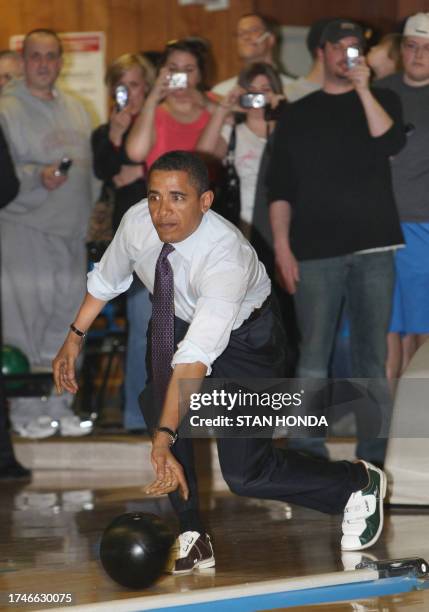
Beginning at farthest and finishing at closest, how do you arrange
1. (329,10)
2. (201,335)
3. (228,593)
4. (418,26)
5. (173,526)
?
(329,10) → (418,26) → (173,526) → (201,335) → (228,593)

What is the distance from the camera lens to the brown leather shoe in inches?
138

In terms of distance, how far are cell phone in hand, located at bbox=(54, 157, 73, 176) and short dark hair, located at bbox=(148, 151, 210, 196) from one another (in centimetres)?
206

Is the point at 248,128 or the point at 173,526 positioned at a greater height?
the point at 248,128

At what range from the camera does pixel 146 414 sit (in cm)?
370

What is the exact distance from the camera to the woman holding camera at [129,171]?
530cm

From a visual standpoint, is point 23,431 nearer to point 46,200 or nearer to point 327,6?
point 46,200

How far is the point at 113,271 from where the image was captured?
12.4 feet

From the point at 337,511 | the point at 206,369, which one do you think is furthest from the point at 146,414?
the point at 337,511

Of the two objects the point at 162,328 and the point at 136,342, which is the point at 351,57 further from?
the point at 162,328

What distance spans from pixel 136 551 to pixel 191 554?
331 mm

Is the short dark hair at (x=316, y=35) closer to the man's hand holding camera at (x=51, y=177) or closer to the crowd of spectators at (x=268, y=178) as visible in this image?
the crowd of spectators at (x=268, y=178)

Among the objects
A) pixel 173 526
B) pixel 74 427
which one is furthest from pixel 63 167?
pixel 173 526

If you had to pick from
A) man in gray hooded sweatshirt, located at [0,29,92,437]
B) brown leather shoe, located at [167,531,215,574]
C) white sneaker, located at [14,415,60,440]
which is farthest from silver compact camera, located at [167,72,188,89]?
brown leather shoe, located at [167,531,215,574]

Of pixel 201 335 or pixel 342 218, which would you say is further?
pixel 342 218
